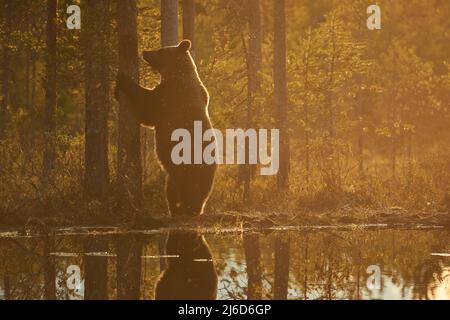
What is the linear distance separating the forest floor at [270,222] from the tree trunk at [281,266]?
55.6 inches

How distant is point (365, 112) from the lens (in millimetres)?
45156

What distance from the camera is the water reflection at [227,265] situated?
8.95 metres

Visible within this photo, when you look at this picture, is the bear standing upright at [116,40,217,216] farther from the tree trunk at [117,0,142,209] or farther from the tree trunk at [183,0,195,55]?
the tree trunk at [183,0,195,55]

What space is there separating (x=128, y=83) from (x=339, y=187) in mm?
5972

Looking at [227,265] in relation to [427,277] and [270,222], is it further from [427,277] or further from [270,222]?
[270,222]

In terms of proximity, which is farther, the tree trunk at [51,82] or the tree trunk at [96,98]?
the tree trunk at [51,82]

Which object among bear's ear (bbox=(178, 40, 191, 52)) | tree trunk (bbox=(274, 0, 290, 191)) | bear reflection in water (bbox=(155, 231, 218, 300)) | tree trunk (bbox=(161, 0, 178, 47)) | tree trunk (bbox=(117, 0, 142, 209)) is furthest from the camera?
tree trunk (bbox=(274, 0, 290, 191))

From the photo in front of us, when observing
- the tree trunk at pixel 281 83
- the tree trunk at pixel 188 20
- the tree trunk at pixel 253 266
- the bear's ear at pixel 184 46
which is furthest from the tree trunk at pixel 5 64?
the tree trunk at pixel 253 266

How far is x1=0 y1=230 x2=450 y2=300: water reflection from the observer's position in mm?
8945

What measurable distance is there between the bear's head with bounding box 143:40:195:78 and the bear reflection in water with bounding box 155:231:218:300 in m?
3.08

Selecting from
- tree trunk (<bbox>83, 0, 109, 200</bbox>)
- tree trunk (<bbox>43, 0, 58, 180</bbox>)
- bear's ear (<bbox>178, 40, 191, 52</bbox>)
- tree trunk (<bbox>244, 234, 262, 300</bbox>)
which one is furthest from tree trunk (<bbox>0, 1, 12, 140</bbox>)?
tree trunk (<bbox>244, 234, 262, 300</bbox>)

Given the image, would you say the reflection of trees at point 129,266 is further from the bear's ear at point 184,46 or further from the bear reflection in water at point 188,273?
the bear's ear at point 184,46

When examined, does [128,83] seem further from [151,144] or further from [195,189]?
[151,144]

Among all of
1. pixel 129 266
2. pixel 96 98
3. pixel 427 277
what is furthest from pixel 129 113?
pixel 427 277
